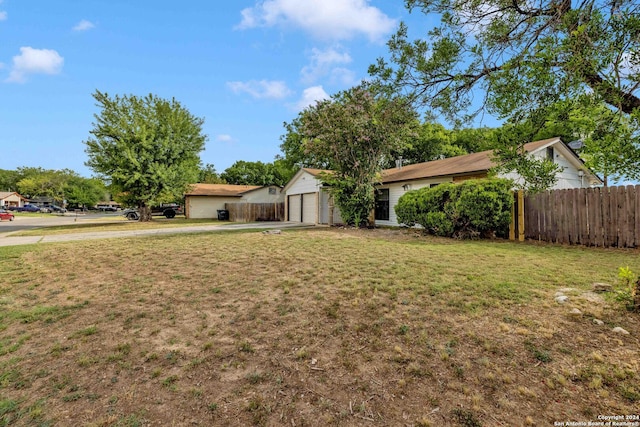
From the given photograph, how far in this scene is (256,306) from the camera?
399 centimetres

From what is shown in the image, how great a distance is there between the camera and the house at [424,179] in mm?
12695

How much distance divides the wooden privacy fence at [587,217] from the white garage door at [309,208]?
11655 mm

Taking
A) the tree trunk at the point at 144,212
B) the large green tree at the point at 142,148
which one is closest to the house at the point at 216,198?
the tree trunk at the point at 144,212

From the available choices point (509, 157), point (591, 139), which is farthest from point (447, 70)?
point (591, 139)

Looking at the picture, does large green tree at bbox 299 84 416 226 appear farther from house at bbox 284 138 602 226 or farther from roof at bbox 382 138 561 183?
roof at bbox 382 138 561 183

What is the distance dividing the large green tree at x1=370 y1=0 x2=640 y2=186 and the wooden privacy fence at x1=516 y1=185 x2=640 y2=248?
5.96 metres

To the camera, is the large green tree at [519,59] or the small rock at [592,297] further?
the small rock at [592,297]

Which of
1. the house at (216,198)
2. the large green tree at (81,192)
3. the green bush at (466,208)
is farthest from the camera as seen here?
the large green tree at (81,192)

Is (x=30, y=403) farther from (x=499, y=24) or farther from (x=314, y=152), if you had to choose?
(x=314, y=152)

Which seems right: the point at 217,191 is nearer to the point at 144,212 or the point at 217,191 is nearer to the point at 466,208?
the point at 144,212

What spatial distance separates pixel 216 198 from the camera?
29422 mm

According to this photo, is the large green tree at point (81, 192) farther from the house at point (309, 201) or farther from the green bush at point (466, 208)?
the green bush at point (466, 208)

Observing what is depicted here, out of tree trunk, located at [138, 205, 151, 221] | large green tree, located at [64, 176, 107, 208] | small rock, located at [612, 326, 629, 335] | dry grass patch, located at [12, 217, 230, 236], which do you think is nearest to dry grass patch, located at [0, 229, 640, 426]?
small rock, located at [612, 326, 629, 335]

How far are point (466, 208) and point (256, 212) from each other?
58.3 ft
